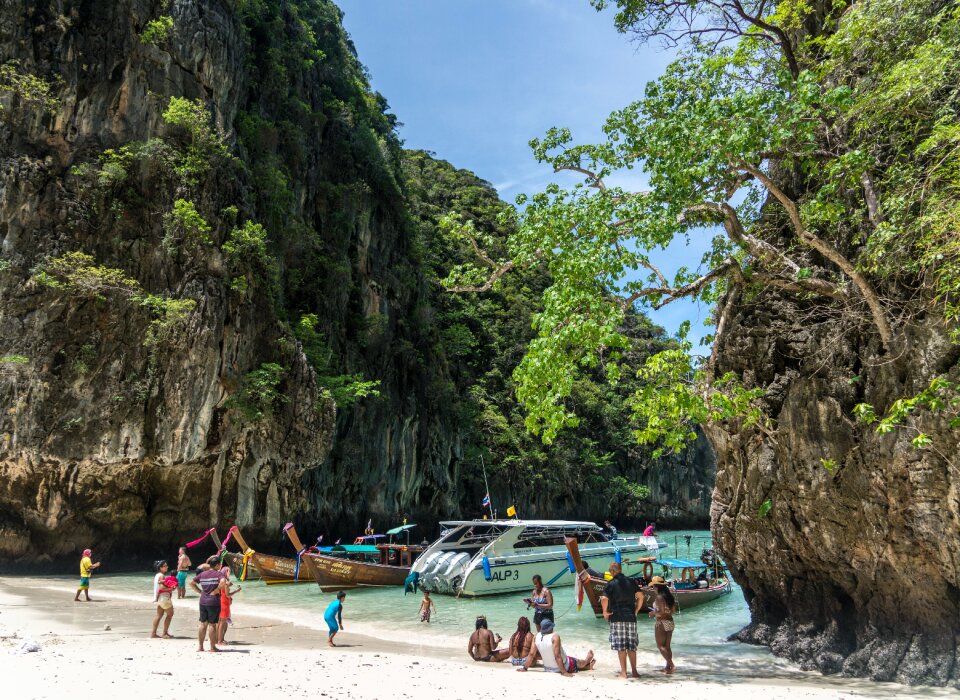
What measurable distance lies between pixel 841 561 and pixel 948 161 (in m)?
5.29

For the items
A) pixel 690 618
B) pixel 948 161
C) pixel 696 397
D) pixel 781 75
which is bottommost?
pixel 690 618

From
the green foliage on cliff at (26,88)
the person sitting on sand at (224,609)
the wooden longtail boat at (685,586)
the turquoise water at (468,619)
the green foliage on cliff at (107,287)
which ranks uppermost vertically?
the green foliage on cliff at (26,88)

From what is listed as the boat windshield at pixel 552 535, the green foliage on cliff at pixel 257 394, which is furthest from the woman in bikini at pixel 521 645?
the green foliage on cliff at pixel 257 394

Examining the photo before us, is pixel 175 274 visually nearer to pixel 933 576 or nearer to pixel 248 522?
pixel 248 522

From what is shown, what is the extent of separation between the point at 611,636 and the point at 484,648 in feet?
6.66

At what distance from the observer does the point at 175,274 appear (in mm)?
20172

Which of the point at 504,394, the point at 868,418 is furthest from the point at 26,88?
the point at 504,394

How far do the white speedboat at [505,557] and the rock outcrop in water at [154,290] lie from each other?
7246mm

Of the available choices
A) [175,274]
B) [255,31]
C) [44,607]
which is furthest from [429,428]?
[44,607]

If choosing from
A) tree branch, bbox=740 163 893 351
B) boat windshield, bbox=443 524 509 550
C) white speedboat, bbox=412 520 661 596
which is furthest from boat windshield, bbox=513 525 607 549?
tree branch, bbox=740 163 893 351

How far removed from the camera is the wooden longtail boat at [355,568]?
17.0 meters

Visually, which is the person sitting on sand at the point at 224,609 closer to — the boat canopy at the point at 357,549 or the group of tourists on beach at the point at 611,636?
the group of tourists on beach at the point at 611,636

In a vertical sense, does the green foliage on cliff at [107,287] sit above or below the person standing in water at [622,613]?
above

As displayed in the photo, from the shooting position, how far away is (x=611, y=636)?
25.4 feet
